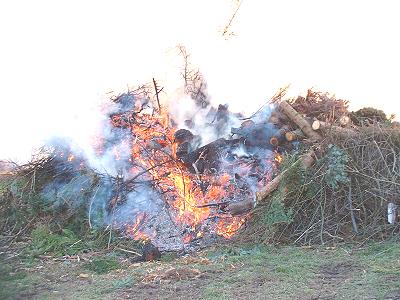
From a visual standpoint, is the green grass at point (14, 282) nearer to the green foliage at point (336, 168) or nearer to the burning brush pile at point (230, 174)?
the burning brush pile at point (230, 174)

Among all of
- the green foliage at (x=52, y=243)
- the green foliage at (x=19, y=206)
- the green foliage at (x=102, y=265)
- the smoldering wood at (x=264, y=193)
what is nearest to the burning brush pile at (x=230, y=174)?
the smoldering wood at (x=264, y=193)

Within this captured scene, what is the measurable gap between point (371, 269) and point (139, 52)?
700cm

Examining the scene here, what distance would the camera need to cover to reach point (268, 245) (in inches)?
262

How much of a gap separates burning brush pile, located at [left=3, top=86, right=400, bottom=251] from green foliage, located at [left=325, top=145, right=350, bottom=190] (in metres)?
0.02

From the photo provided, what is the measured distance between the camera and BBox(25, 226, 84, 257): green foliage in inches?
272

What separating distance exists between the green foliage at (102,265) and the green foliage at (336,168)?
3054 mm

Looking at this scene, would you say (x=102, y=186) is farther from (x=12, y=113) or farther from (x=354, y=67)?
(x=354, y=67)

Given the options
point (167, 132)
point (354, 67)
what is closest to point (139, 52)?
point (167, 132)

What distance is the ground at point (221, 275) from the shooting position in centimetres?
487

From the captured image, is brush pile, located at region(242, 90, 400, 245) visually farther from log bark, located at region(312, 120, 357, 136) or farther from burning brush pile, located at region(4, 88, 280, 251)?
burning brush pile, located at region(4, 88, 280, 251)

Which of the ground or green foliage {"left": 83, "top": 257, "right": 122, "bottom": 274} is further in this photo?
green foliage {"left": 83, "top": 257, "right": 122, "bottom": 274}

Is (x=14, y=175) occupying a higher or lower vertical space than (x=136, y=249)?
higher

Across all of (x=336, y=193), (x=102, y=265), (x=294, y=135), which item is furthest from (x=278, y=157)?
(x=102, y=265)

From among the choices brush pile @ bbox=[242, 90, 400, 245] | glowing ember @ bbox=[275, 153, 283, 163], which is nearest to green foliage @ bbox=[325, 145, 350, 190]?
brush pile @ bbox=[242, 90, 400, 245]
